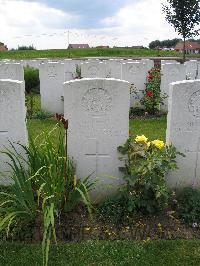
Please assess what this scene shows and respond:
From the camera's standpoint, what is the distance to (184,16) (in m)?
22.0

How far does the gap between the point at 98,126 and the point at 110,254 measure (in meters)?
1.49

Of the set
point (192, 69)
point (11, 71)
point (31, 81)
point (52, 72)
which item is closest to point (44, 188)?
point (52, 72)

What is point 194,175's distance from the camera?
4.70 metres

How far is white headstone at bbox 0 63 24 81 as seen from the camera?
10.0 metres

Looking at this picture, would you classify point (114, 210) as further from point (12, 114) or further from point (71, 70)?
point (71, 70)

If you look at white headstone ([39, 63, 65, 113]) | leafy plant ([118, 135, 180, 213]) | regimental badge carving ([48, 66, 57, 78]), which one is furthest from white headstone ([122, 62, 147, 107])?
leafy plant ([118, 135, 180, 213])

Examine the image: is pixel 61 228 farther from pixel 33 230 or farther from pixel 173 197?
pixel 173 197

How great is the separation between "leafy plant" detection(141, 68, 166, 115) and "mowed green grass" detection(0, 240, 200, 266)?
229 inches

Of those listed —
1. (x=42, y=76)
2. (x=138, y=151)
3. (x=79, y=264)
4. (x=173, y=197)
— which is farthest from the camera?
(x=42, y=76)

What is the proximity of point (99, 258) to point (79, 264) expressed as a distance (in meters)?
0.20

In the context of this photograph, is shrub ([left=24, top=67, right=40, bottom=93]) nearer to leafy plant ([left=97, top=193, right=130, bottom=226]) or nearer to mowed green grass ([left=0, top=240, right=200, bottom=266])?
leafy plant ([left=97, top=193, right=130, bottom=226])

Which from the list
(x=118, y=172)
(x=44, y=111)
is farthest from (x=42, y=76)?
(x=118, y=172)

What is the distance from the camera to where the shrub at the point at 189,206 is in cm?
410

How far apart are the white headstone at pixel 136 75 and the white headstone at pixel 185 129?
5118mm
